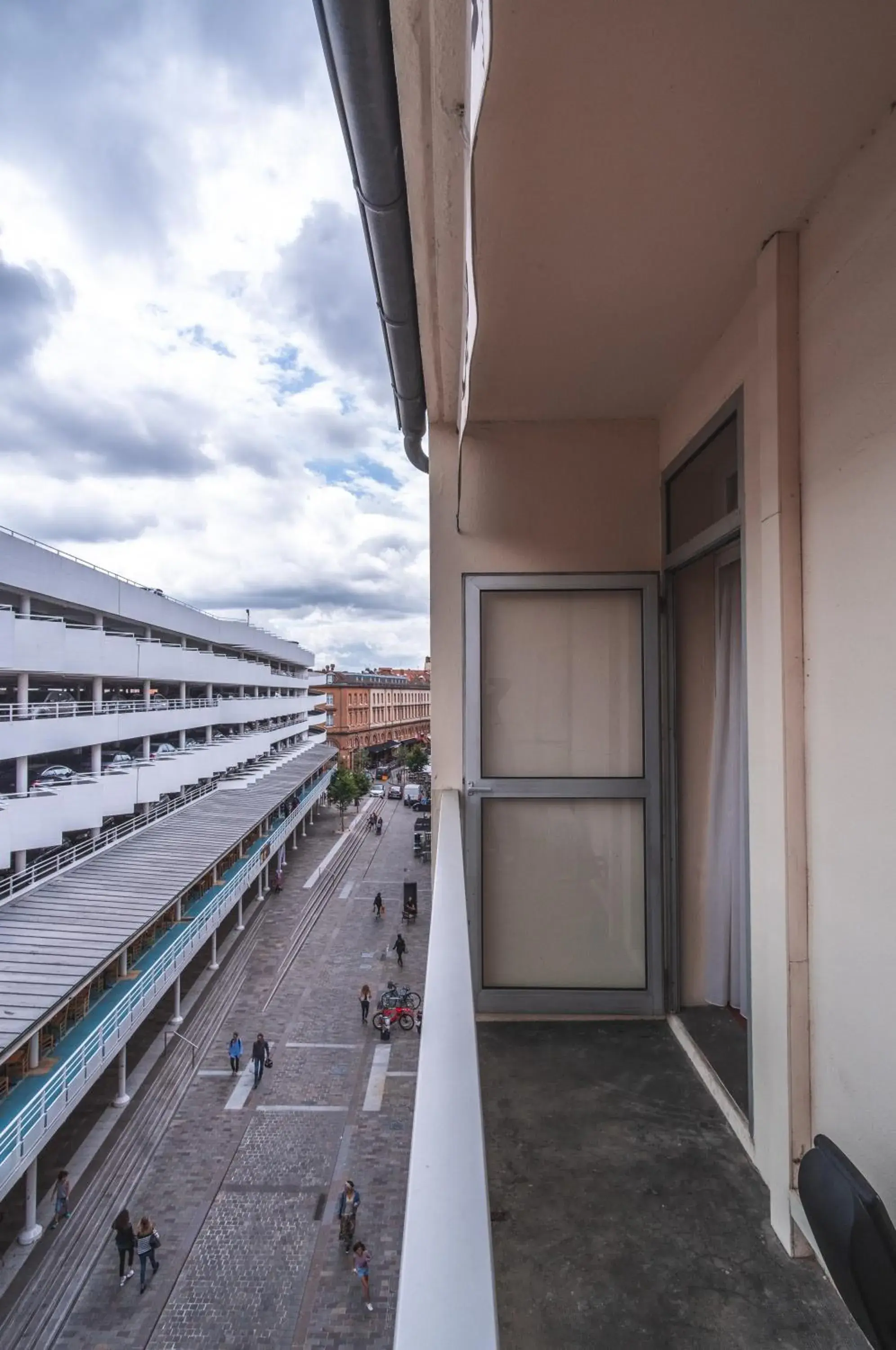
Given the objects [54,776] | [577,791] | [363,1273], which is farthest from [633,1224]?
[54,776]

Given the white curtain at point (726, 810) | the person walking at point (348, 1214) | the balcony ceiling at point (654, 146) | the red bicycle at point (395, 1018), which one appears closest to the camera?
the balcony ceiling at point (654, 146)

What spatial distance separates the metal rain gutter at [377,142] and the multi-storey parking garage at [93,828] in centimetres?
886

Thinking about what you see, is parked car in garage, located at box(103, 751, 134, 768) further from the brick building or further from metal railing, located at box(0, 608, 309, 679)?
the brick building

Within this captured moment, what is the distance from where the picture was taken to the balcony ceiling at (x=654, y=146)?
1112mm

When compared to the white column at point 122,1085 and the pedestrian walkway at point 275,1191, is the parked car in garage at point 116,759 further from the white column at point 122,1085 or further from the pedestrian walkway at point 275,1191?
the white column at point 122,1085

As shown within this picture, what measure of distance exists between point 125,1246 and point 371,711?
159ft

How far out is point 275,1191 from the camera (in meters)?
8.74

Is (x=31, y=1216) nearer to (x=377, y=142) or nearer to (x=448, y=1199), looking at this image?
(x=448, y=1199)

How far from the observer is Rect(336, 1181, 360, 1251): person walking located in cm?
778

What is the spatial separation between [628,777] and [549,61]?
2457 mm

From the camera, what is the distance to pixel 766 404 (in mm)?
1807

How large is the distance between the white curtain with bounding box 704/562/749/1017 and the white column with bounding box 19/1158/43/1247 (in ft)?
29.4

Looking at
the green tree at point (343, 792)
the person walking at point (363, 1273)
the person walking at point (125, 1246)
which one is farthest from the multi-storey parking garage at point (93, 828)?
the green tree at point (343, 792)

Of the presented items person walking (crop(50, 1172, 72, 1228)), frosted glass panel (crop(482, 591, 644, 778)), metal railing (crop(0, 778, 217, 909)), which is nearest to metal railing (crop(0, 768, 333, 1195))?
person walking (crop(50, 1172, 72, 1228))
